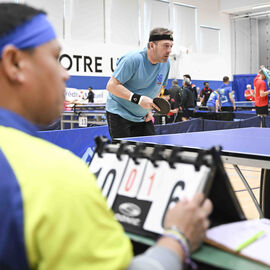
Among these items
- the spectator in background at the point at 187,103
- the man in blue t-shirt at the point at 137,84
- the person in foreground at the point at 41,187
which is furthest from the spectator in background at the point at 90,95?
the person in foreground at the point at 41,187

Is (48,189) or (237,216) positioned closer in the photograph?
(48,189)

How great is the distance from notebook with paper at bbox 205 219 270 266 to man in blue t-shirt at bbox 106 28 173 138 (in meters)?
1.99

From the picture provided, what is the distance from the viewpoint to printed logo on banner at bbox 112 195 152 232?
1.19m

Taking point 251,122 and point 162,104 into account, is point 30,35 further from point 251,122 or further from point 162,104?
point 251,122

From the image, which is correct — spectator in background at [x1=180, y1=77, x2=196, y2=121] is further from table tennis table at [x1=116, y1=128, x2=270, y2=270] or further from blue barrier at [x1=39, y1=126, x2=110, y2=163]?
table tennis table at [x1=116, y1=128, x2=270, y2=270]

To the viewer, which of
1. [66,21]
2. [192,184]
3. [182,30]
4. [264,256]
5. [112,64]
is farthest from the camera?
[182,30]

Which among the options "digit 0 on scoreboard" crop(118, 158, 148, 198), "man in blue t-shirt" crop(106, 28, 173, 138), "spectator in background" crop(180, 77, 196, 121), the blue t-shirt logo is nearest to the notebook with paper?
"digit 0 on scoreboard" crop(118, 158, 148, 198)

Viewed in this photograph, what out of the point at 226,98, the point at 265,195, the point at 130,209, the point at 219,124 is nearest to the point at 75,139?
the point at 265,195

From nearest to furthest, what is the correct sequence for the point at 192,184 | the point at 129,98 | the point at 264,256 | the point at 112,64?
the point at 264,256
the point at 192,184
the point at 129,98
the point at 112,64

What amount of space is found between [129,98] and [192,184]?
209cm

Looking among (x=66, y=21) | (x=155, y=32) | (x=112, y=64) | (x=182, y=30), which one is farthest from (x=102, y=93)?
(x=155, y=32)

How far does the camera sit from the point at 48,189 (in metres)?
0.70

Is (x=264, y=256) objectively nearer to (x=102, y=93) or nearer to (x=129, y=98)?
(x=129, y=98)

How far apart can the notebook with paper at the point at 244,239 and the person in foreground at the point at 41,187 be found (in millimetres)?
175
